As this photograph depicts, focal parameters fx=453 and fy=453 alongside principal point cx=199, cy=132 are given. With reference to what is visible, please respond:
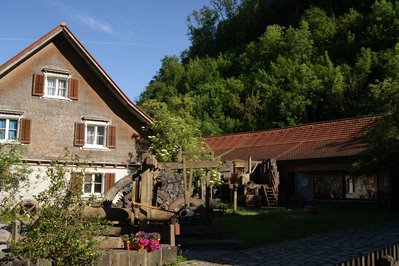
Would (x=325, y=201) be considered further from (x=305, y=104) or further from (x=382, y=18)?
(x=382, y=18)

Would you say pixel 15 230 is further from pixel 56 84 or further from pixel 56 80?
pixel 56 80

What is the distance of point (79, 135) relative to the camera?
2408 cm

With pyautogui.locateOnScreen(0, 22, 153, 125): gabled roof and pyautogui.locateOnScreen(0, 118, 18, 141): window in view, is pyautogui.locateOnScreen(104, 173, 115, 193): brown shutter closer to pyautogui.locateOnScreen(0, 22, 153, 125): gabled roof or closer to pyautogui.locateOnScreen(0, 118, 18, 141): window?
pyautogui.locateOnScreen(0, 22, 153, 125): gabled roof

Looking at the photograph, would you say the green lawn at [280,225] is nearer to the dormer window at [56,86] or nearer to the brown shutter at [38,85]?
the dormer window at [56,86]

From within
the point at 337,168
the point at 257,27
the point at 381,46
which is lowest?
the point at 337,168

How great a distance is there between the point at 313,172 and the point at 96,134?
44.9 feet

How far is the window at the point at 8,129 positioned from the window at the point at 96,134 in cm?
303

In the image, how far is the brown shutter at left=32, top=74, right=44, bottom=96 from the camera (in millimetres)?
23156

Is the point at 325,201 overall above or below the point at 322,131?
below

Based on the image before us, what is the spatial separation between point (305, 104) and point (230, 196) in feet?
82.3

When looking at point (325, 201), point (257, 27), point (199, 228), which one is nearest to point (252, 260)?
point (199, 228)

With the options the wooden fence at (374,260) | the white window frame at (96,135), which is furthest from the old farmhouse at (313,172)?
the wooden fence at (374,260)

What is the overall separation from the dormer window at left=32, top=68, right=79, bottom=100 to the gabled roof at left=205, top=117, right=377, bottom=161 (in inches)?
561

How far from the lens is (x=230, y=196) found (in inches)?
1188
